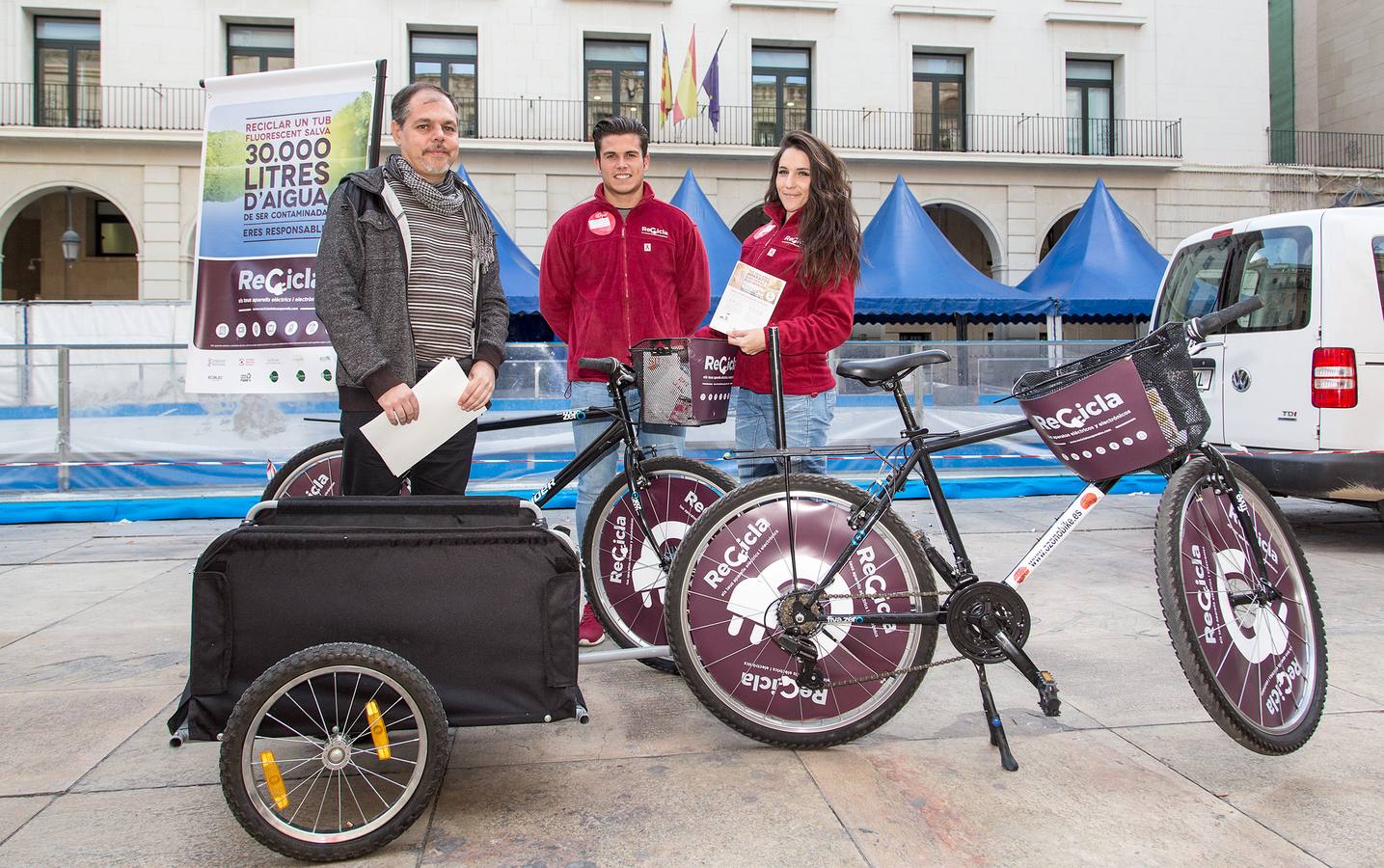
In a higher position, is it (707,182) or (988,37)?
(988,37)

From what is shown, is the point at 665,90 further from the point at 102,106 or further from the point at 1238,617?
the point at 1238,617

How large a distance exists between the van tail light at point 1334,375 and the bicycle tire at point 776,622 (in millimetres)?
4118

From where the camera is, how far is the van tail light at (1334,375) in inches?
217

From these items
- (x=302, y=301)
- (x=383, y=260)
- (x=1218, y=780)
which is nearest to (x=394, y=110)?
(x=383, y=260)

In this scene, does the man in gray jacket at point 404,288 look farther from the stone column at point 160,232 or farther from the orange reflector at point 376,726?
the stone column at point 160,232

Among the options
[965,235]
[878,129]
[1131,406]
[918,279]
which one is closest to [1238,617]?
[1131,406]

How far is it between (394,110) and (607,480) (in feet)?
5.04

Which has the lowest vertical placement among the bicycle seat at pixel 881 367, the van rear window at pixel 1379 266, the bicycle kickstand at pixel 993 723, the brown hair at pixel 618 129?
the bicycle kickstand at pixel 993 723

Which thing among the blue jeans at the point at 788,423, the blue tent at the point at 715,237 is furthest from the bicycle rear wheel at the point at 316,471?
the blue tent at the point at 715,237

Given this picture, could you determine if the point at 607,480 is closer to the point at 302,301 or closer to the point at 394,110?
the point at 394,110

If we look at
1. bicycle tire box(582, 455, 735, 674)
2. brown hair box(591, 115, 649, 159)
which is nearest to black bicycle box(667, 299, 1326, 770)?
bicycle tire box(582, 455, 735, 674)

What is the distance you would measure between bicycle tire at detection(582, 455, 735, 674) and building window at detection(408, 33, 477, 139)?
60.6ft

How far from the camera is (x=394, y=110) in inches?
125

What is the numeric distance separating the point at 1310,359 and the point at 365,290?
5.25m
